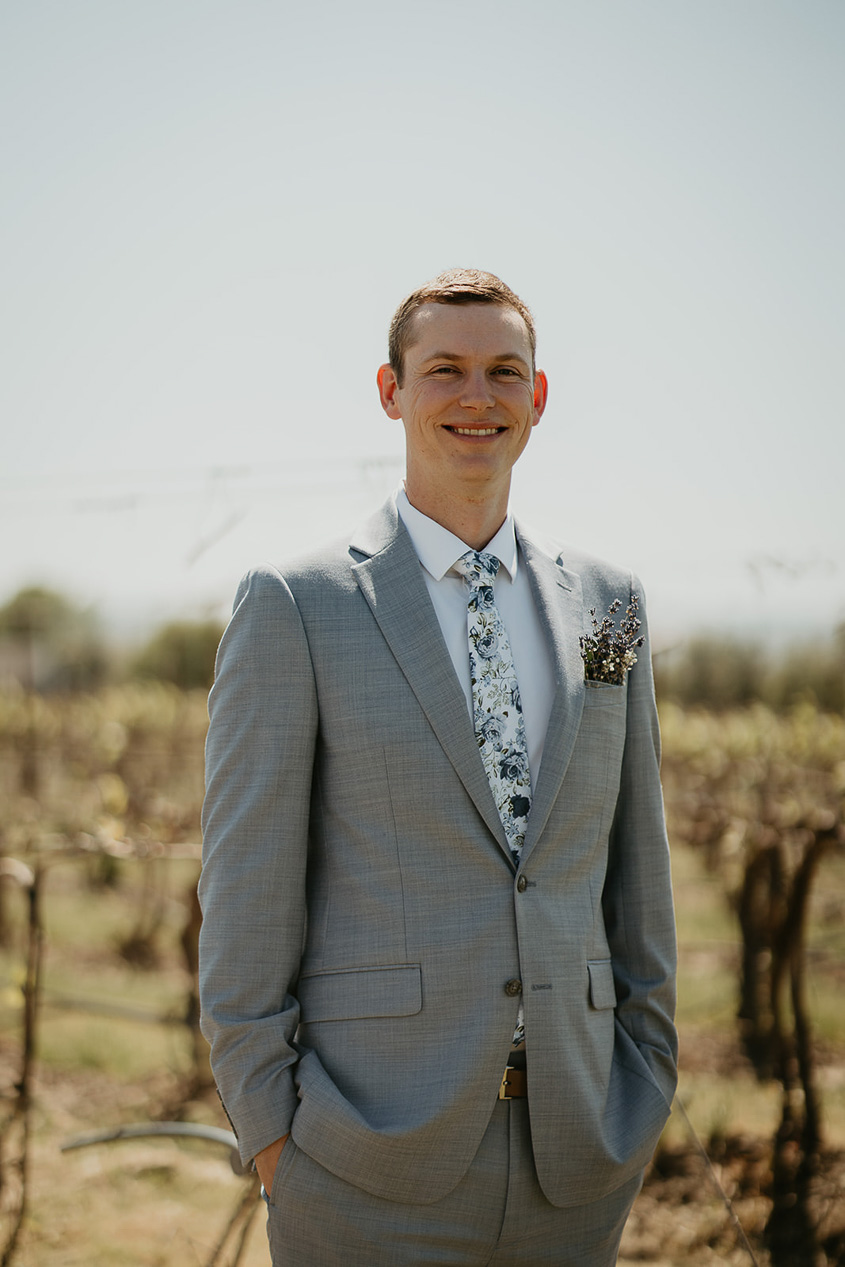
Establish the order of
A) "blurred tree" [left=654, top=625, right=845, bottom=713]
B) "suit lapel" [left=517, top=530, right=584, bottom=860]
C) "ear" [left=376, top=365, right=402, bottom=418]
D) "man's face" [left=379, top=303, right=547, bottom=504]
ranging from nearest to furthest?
"suit lapel" [left=517, top=530, right=584, bottom=860] → "man's face" [left=379, top=303, right=547, bottom=504] → "ear" [left=376, top=365, right=402, bottom=418] → "blurred tree" [left=654, top=625, right=845, bottom=713]

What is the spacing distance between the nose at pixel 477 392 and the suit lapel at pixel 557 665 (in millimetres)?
299

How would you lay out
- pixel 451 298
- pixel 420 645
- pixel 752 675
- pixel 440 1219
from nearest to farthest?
pixel 440 1219 → pixel 420 645 → pixel 451 298 → pixel 752 675

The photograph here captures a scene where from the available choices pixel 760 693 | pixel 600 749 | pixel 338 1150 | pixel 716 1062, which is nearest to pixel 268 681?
pixel 600 749

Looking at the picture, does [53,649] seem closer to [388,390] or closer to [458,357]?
[388,390]

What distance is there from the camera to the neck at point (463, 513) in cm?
175

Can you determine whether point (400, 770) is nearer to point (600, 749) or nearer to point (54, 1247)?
point (600, 749)

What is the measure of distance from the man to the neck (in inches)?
0.6

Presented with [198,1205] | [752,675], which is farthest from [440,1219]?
[752,675]

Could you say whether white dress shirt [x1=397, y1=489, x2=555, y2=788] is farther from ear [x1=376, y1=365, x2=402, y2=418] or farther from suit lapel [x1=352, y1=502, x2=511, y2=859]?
ear [x1=376, y1=365, x2=402, y2=418]

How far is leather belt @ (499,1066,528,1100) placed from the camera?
5.11 feet

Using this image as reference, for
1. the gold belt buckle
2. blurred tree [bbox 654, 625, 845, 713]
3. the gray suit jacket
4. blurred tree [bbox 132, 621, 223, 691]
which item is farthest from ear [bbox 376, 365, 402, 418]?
blurred tree [bbox 132, 621, 223, 691]

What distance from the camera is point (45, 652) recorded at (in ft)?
30.0

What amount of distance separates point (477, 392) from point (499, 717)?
0.55m

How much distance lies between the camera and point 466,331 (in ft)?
5.60
